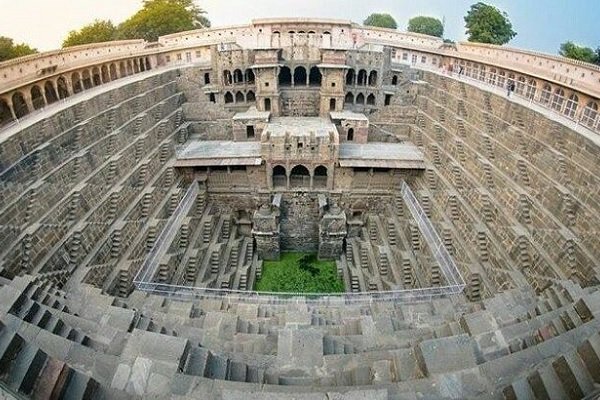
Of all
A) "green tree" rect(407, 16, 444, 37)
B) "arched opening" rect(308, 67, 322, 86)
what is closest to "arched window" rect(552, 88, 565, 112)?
"arched opening" rect(308, 67, 322, 86)

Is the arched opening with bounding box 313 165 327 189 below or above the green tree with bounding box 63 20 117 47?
below

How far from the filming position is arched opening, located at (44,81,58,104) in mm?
24609

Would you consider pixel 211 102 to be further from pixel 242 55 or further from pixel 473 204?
pixel 473 204

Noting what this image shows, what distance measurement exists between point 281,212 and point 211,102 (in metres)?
11.7

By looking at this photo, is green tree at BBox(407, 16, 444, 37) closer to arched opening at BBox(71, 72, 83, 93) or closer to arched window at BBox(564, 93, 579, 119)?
arched window at BBox(564, 93, 579, 119)

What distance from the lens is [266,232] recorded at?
2348 cm

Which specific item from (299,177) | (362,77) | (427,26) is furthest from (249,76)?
(427,26)

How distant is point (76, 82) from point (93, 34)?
2114 centimetres

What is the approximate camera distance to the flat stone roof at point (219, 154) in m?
24.2

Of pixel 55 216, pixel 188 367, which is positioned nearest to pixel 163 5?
pixel 55 216

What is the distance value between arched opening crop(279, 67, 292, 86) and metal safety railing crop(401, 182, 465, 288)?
47.8 feet

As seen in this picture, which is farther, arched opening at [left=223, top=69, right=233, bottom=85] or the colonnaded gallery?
arched opening at [left=223, top=69, right=233, bottom=85]

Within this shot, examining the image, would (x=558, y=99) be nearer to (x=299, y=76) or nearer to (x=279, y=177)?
(x=279, y=177)

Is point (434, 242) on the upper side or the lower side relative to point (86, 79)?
lower
